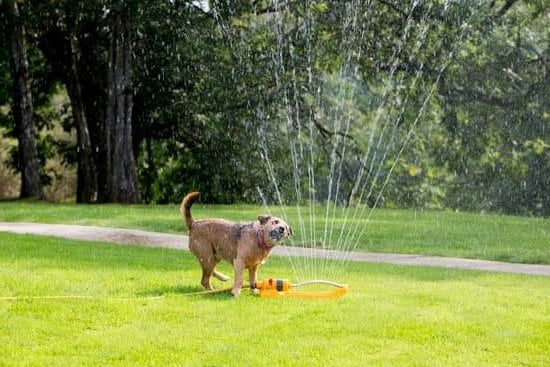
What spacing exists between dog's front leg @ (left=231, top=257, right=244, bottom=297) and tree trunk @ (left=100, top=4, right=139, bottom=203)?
1507 cm

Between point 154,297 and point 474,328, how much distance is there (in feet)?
9.01

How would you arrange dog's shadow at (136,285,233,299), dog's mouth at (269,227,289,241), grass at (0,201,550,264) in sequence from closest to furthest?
dog's mouth at (269,227,289,241)
dog's shadow at (136,285,233,299)
grass at (0,201,550,264)

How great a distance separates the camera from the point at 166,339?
258 inches

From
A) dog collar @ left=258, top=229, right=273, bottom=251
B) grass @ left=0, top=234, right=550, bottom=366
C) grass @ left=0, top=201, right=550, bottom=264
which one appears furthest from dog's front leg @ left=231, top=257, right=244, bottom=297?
grass @ left=0, top=201, right=550, bottom=264

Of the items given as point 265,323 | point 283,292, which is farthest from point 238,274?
point 265,323

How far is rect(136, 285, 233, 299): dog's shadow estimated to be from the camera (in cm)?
818

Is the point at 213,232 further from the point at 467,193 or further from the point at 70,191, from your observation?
the point at 70,191

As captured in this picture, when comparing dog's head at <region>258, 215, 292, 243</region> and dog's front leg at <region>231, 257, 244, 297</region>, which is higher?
dog's head at <region>258, 215, 292, 243</region>

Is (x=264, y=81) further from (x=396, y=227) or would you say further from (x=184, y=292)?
(x=184, y=292)

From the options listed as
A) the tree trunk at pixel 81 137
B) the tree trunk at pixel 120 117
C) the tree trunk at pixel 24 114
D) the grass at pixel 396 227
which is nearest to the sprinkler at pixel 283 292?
the grass at pixel 396 227

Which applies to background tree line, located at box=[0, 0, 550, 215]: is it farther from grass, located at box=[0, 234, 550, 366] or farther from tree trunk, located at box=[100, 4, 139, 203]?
grass, located at box=[0, 234, 550, 366]

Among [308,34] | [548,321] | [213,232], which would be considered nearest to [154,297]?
[213,232]

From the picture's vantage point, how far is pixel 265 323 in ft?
23.1

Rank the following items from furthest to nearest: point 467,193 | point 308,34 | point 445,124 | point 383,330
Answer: point 467,193, point 445,124, point 308,34, point 383,330
